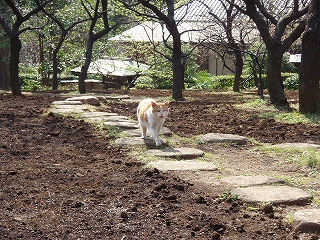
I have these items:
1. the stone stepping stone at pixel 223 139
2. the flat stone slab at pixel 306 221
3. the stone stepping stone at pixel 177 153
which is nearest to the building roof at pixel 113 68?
the stone stepping stone at pixel 223 139

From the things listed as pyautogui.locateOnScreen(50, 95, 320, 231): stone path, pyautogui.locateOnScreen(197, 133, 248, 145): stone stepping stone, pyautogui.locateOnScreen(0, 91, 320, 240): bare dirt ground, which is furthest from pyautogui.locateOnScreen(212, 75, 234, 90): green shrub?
pyautogui.locateOnScreen(197, 133, 248, 145): stone stepping stone

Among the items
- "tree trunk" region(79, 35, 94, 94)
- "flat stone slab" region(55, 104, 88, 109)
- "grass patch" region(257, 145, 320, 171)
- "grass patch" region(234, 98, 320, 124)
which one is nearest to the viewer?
"grass patch" region(257, 145, 320, 171)

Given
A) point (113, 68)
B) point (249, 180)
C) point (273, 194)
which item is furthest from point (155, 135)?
point (113, 68)

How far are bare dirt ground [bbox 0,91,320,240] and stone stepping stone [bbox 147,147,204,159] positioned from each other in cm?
32

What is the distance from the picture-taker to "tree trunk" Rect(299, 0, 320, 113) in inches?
408

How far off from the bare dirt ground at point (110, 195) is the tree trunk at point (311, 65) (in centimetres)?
278

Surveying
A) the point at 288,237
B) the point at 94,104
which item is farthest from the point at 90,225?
the point at 94,104

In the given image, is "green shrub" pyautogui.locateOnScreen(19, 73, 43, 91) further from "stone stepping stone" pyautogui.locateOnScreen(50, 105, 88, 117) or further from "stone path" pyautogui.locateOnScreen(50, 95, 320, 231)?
"stone path" pyautogui.locateOnScreen(50, 95, 320, 231)

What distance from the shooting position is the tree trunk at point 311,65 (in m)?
10.4

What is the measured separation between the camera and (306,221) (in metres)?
3.59

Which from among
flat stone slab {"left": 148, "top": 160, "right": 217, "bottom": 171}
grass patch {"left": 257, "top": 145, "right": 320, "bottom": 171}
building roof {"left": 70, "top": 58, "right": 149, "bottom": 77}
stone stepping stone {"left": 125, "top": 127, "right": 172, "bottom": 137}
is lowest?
grass patch {"left": 257, "top": 145, "right": 320, "bottom": 171}

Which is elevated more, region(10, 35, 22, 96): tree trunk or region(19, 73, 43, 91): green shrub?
region(10, 35, 22, 96): tree trunk

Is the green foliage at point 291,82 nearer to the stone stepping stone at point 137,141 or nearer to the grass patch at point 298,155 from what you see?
the grass patch at point 298,155

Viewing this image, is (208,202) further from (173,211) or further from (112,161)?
(112,161)
